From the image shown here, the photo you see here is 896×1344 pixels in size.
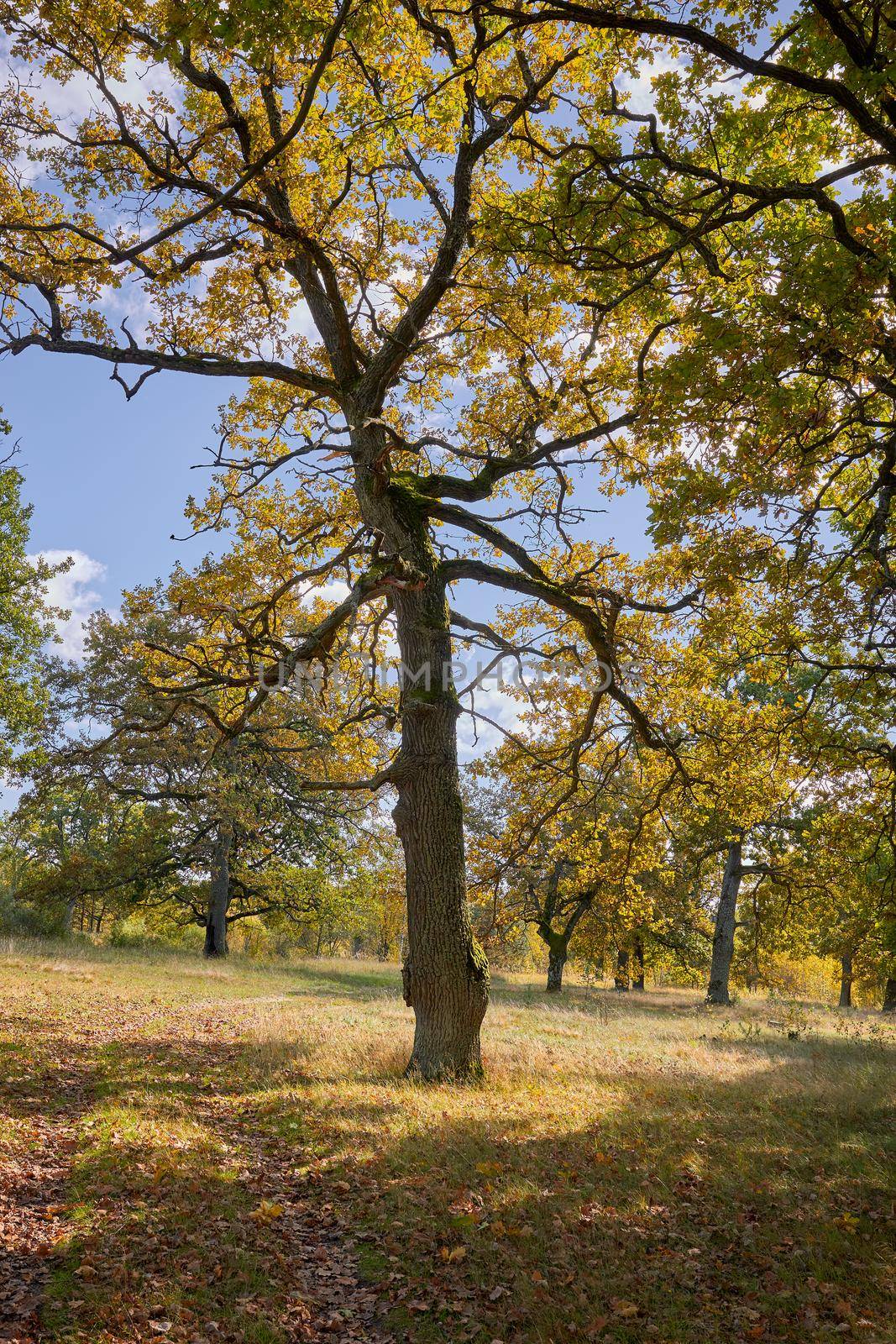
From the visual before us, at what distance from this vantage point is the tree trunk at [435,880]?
371 inches

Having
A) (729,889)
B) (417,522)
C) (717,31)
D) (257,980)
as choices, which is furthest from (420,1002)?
(729,889)

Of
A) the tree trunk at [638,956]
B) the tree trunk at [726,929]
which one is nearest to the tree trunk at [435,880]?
the tree trunk at [726,929]

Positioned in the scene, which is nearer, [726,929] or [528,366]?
[528,366]

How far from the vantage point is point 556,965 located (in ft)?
98.1

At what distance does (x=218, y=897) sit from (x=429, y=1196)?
76.2ft

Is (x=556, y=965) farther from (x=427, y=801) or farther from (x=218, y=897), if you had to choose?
(x=427, y=801)

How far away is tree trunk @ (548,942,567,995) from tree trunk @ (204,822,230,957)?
1207 cm

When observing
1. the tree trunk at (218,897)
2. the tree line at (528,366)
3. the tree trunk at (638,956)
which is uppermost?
the tree line at (528,366)

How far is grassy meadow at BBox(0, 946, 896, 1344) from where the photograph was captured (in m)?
4.50

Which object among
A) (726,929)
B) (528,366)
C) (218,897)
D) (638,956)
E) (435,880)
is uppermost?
(528,366)

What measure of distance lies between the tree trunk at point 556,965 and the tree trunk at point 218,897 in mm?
12072

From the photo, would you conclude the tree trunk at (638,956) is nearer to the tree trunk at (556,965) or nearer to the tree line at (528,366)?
the tree trunk at (556,965)

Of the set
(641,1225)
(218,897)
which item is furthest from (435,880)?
(218,897)

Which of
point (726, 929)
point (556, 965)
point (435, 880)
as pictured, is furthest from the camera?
point (556, 965)
